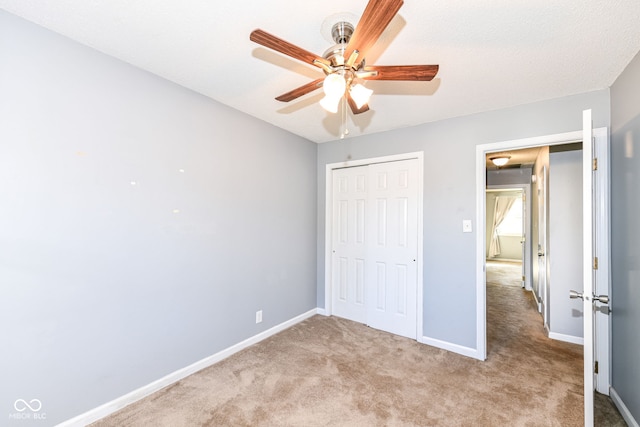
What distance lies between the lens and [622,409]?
1905 mm

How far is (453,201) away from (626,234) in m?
1.23

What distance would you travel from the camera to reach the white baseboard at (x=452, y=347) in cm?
269

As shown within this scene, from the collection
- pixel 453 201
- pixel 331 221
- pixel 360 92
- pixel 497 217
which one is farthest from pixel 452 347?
pixel 497 217

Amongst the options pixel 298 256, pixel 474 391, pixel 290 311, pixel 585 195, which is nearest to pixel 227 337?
pixel 290 311

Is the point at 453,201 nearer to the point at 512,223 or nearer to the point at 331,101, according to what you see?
the point at 331,101

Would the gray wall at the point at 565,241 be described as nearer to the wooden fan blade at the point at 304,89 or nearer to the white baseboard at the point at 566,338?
the white baseboard at the point at 566,338

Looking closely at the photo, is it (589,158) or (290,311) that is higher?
(589,158)

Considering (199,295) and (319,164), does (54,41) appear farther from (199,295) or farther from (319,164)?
(319,164)

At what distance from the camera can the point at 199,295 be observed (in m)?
2.43

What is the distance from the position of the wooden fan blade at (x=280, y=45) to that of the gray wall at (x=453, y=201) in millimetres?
1524

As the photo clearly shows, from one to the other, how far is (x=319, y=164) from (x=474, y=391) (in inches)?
→ 114

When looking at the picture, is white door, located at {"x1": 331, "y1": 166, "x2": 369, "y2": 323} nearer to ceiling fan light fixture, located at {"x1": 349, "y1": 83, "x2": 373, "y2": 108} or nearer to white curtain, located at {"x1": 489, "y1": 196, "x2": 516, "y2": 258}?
ceiling fan light fixture, located at {"x1": 349, "y1": 83, "x2": 373, "y2": 108}

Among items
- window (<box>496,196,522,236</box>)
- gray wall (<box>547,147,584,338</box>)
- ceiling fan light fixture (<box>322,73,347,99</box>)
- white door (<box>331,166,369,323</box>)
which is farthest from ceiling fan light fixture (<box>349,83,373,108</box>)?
window (<box>496,196,522,236</box>)

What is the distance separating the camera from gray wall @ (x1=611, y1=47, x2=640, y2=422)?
1762 millimetres
